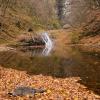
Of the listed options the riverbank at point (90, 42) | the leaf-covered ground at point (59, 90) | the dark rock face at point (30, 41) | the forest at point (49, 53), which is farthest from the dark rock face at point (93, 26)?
the leaf-covered ground at point (59, 90)

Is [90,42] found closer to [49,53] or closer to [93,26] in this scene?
[93,26]

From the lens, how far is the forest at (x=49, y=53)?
20172 mm

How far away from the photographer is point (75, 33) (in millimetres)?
84500

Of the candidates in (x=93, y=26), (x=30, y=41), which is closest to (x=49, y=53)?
(x=30, y=41)

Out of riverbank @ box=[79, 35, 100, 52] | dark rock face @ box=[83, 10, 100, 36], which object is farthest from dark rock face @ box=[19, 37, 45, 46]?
dark rock face @ box=[83, 10, 100, 36]

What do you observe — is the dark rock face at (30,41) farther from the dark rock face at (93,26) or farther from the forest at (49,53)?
the dark rock face at (93,26)

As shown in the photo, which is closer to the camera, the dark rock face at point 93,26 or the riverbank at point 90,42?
the riverbank at point 90,42

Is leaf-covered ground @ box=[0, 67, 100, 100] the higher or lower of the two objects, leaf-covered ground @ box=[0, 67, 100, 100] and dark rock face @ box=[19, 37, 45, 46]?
the lower

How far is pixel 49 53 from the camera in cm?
5291

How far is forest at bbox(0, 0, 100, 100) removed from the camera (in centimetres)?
2017

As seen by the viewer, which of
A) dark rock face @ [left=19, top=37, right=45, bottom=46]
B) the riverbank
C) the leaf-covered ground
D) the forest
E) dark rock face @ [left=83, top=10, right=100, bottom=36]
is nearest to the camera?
the leaf-covered ground

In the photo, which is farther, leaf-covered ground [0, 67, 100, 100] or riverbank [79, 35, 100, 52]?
riverbank [79, 35, 100, 52]

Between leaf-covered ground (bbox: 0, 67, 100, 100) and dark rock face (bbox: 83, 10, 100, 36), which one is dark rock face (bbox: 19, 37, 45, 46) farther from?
leaf-covered ground (bbox: 0, 67, 100, 100)

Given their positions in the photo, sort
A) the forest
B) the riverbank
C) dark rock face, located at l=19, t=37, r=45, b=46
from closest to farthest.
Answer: the forest, the riverbank, dark rock face, located at l=19, t=37, r=45, b=46
